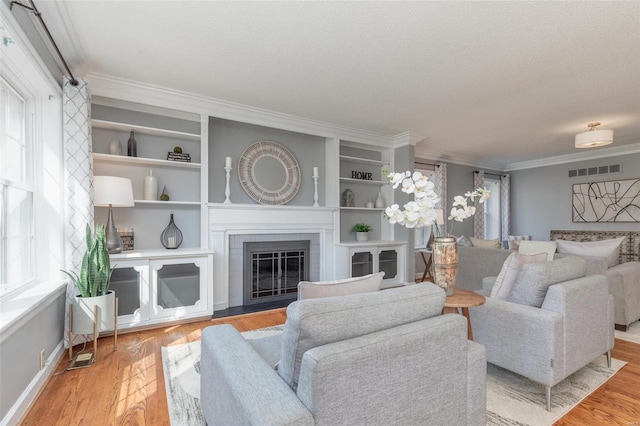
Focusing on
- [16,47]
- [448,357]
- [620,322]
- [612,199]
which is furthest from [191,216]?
[612,199]

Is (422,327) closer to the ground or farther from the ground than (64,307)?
farther from the ground

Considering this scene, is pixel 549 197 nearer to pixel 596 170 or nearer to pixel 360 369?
pixel 596 170

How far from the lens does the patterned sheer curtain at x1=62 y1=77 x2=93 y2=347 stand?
2551mm

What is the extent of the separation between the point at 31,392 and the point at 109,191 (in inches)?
61.7

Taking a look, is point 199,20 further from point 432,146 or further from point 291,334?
point 432,146

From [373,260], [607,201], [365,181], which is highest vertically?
[365,181]

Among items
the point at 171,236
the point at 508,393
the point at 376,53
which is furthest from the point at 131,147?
the point at 508,393

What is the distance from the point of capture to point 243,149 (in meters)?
4.00

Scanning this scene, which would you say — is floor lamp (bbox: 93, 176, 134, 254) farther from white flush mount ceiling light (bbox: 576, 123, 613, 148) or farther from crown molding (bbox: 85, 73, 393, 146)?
white flush mount ceiling light (bbox: 576, 123, 613, 148)

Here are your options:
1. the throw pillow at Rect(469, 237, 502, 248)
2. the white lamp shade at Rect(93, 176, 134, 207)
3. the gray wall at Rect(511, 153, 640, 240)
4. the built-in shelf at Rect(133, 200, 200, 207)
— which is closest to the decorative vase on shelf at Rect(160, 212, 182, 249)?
the built-in shelf at Rect(133, 200, 200, 207)

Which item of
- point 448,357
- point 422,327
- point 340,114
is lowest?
point 448,357

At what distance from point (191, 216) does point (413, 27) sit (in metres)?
3.01

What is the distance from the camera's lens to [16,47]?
5.78 feet

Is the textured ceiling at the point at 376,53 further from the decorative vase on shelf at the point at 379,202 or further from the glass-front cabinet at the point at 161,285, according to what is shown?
the glass-front cabinet at the point at 161,285
